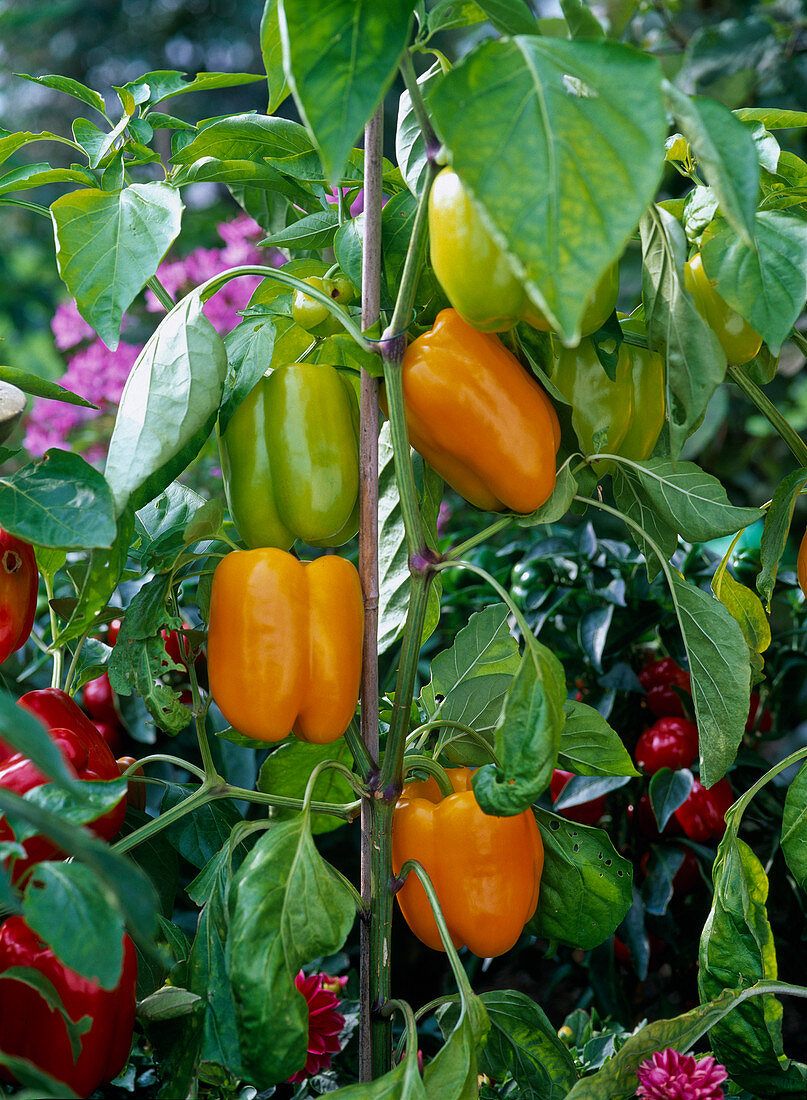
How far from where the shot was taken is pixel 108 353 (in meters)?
1.63

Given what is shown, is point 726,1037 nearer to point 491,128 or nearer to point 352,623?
point 352,623

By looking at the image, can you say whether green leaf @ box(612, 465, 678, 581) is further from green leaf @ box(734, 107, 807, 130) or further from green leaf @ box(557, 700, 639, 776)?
green leaf @ box(734, 107, 807, 130)

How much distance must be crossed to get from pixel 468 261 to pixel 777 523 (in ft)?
1.01

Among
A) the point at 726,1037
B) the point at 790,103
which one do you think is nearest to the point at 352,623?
the point at 726,1037

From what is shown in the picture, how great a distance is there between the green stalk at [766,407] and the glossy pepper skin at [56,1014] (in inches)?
19.8

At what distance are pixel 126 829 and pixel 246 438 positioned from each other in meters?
0.31

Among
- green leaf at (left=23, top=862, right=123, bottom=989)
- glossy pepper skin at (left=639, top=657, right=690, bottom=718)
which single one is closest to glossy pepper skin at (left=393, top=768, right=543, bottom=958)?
green leaf at (left=23, top=862, right=123, bottom=989)

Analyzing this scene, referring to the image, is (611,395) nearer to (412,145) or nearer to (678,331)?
(678,331)

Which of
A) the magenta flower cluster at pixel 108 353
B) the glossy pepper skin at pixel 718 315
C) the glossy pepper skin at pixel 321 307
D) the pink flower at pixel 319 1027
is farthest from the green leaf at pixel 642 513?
the magenta flower cluster at pixel 108 353

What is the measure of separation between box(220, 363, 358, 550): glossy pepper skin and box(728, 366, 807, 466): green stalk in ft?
0.82

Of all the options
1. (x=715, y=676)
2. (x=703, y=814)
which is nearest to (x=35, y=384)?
(x=715, y=676)

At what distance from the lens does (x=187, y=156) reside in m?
0.61

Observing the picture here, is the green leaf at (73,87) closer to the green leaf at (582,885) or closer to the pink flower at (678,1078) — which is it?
the green leaf at (582,885)

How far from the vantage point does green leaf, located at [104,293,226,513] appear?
1.65 feet
